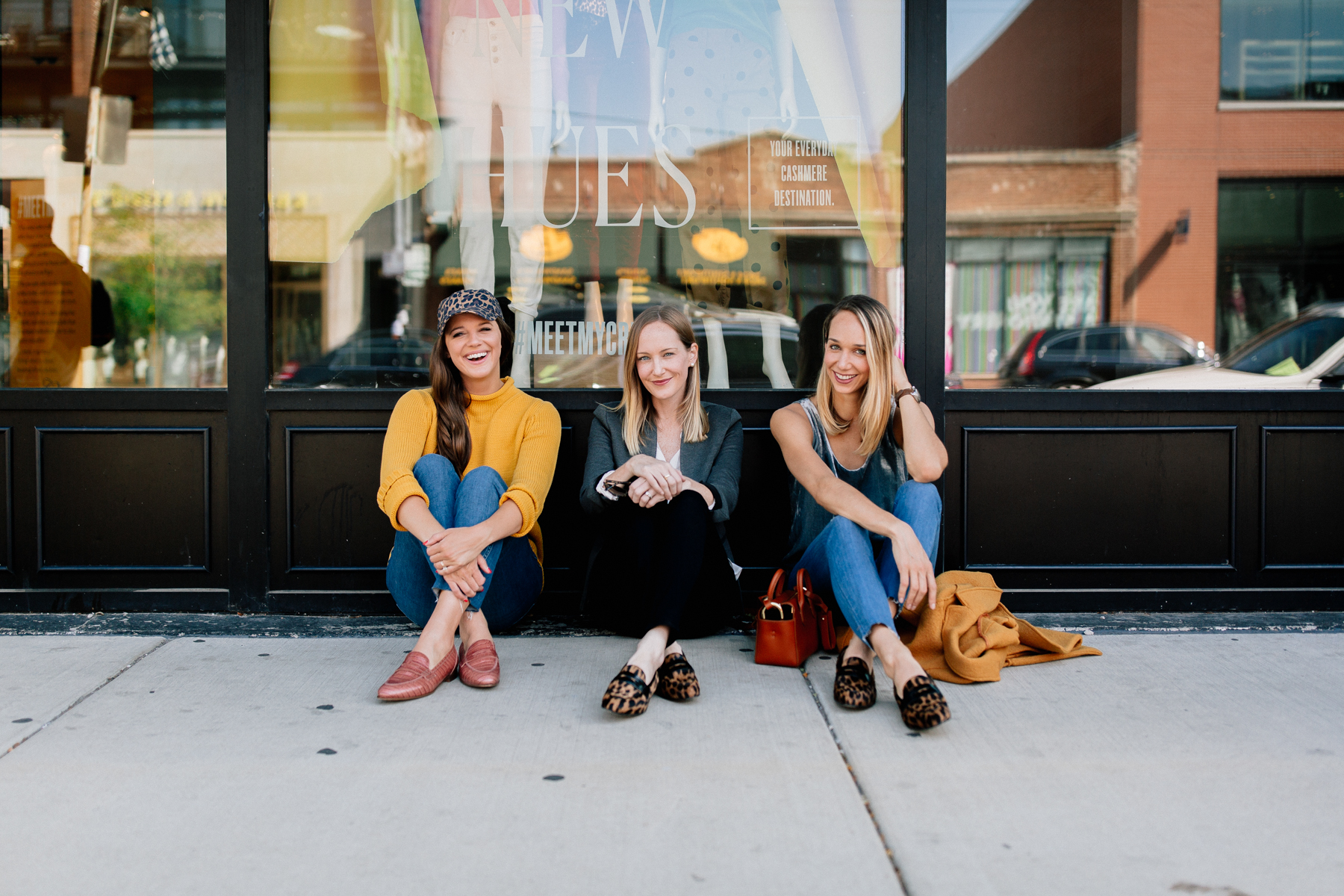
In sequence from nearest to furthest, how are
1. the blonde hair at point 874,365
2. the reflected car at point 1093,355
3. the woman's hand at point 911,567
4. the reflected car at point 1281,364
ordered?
1. the woman's hand at point 911,567
2. the blonde hair at point 874,365
3. the reflected car at point 1281,364
4. the reflected car at point 1093,355

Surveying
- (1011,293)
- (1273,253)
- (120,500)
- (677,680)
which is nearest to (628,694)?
(677,680)

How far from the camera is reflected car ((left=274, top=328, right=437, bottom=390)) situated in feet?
14.2

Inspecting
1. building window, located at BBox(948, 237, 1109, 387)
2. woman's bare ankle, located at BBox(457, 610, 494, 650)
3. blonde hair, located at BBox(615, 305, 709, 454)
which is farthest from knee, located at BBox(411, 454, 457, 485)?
building window, located at BBox(948, 237, 1109, 387)

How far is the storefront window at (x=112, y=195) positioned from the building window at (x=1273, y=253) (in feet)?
15.0

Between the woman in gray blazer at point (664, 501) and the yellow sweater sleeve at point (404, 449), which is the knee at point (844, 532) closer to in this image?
the woman in gray blazer at point (664, 501)

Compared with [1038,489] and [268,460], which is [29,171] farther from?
[1038,489]

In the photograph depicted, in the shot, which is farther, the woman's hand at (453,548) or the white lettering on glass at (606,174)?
the white lettering on glass at (606,174)

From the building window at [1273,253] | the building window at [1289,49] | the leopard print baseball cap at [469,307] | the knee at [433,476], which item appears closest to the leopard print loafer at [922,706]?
the knee at [433,476]

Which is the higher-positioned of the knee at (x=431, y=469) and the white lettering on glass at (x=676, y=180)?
the white lettering on glass at (x=676, y=180)

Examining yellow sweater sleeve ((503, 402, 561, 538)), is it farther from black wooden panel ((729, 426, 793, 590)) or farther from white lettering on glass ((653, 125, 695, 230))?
white lettering on glass ((653, 125, 695, 230))

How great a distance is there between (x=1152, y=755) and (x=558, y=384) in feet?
8.97

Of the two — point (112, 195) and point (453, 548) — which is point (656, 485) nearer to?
point (453, 548)

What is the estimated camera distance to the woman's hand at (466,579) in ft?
10.4

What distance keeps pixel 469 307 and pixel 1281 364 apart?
3.58m
